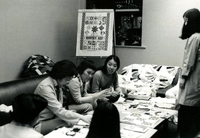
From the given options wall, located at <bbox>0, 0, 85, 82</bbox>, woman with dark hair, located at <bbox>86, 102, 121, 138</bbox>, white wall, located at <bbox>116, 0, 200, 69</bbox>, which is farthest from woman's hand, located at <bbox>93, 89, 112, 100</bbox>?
white wall, located at <bbox>116, 0, 200, 69</bbox>

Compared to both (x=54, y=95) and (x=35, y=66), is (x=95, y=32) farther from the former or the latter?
(x=54, y=95)

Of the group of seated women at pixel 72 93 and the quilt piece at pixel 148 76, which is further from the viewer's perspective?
the quilt piece at pixel 148 76

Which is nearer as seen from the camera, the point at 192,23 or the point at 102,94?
the point at 192,23

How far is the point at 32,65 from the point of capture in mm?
4410

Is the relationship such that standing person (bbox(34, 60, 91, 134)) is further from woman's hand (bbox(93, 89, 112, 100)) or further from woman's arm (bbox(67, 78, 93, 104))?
woman's hand (bbox(93, 89, 112, 100))

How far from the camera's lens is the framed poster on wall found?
5254mm

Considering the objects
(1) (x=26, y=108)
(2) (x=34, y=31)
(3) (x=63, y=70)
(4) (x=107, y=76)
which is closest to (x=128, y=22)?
(2) (x=34, y=31)

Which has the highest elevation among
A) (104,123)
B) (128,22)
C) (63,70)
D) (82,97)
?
(128,22)

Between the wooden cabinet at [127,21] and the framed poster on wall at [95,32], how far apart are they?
59cm

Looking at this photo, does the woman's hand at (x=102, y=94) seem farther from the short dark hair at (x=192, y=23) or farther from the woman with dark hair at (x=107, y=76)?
the short dark hair at (x=192, y=23)

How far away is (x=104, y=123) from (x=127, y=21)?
4612 mm

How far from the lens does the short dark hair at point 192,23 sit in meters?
2.50

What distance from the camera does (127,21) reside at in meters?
5.75

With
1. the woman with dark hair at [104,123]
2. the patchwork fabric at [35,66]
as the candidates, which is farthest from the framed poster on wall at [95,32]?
the woman with dark hair at [104,123]
